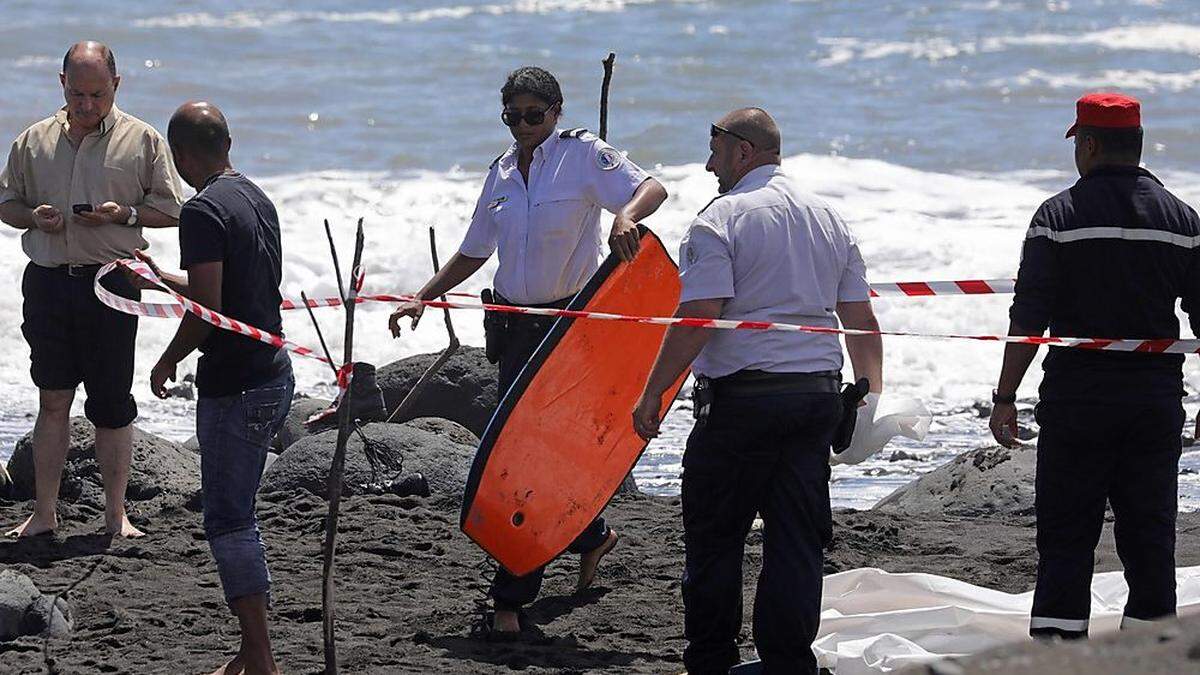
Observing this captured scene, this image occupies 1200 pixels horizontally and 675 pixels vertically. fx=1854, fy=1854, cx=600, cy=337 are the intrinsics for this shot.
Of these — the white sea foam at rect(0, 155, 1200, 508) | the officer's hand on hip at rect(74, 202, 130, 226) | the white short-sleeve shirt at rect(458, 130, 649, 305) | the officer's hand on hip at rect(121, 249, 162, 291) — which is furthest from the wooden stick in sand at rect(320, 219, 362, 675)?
the white sea foam at rect(0, 155, 1200, 508)

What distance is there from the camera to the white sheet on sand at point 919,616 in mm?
5211

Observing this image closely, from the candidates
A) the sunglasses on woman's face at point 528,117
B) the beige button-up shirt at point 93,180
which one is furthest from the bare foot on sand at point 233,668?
the beige button-up shirt at point 93,180

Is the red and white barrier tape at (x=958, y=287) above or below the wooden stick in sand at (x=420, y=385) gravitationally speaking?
above

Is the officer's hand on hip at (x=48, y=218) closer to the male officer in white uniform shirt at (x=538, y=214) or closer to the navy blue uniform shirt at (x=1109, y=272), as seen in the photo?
the male officer in white uniform shirt at (x=538, y=214)

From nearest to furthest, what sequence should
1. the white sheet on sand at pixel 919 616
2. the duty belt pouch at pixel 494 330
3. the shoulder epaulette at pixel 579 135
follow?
the white sheet on sand at pixel 919 616, the shoulder epaulette at pixel 579 135, the duty belt pouch at pixel 494 330

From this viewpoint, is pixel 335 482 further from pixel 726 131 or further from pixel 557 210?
pixel 557 210

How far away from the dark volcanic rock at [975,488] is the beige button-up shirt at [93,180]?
337cm

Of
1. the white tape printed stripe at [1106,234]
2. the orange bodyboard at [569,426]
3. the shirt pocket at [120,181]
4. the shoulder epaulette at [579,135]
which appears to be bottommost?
the orange bodyboard at [569,426]

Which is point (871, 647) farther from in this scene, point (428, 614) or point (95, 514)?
point (95, 514)

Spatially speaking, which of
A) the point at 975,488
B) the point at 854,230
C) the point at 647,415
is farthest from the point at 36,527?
the point at 854,230

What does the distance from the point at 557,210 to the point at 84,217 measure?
1.93 m

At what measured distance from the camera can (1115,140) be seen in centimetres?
482

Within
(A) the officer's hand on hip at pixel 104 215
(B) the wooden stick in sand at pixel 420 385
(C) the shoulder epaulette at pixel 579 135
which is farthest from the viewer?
(B) the wooden stick in sand at pixel 420 385

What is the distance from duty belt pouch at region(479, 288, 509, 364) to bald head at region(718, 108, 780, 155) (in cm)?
136
